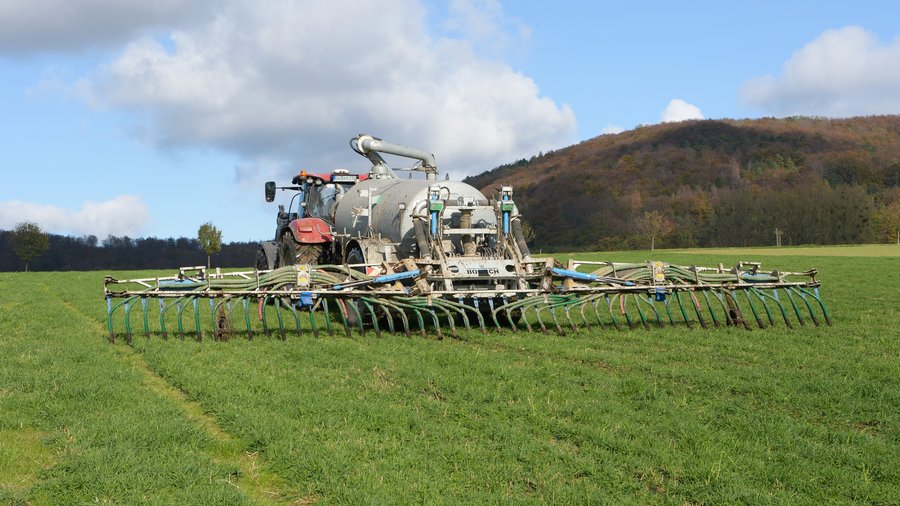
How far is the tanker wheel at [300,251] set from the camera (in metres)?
15.9

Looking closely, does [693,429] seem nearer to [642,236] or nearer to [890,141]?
[642,236]

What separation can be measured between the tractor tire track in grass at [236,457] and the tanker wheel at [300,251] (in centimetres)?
750

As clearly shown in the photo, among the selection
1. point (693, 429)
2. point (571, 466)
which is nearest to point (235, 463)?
point (571, 466)

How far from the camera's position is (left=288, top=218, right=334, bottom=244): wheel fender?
15844 mm

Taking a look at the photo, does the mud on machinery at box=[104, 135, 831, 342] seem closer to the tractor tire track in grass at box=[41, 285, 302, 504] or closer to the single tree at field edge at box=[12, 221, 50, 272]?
the tractor tire track in grass at box=[41, 285, 302, 504]

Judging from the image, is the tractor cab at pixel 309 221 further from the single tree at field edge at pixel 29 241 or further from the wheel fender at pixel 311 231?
the single tree at field edge at pixel 29 241

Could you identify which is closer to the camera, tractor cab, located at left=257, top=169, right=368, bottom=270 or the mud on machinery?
the mud on machinery

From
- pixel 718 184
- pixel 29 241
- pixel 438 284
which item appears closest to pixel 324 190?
pixel 438 284

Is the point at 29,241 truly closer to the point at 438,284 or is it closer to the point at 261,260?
the point at 261,260

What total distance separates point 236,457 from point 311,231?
10.7 meters

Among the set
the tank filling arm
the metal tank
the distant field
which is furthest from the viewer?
the distant field

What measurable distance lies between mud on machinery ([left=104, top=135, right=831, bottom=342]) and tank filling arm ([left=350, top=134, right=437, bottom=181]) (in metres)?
1.29

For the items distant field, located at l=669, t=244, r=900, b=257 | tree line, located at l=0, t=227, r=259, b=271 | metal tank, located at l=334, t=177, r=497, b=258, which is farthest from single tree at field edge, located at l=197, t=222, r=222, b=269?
metal tank, located at l=334, t=177, r=497, b=258

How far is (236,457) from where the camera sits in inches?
218
